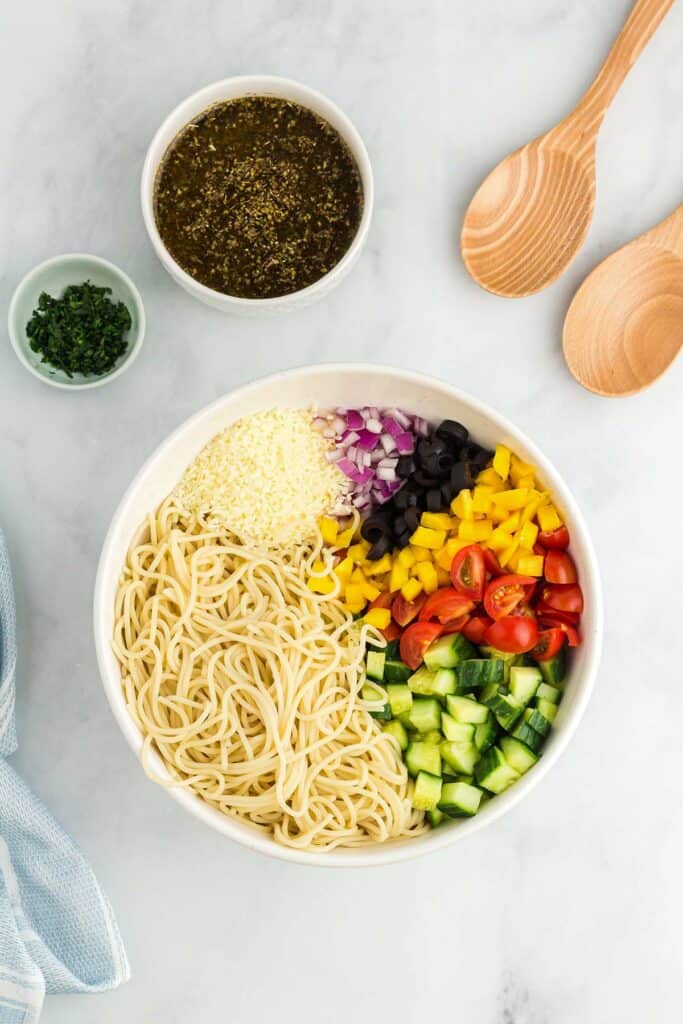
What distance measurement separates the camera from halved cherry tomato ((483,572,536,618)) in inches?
92.8

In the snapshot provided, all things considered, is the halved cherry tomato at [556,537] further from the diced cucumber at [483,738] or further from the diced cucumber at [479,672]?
the diced cucumber at [483,738]

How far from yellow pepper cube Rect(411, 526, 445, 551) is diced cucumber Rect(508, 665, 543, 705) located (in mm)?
327

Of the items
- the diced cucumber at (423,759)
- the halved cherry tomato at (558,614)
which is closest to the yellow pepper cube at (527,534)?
the halved cherry tomato at (558,614)

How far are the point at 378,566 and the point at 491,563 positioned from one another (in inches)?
10.0

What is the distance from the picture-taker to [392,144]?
9.02 ft

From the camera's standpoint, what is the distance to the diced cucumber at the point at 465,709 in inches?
93.0

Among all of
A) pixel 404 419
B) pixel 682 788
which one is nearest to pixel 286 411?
pixel 404 419

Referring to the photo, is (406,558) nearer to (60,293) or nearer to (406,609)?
(406,609)

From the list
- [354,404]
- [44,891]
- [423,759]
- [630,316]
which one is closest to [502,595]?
[423,759]

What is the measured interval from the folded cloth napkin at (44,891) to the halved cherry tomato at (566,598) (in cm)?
127

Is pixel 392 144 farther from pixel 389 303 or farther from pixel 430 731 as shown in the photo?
pixel 430 731

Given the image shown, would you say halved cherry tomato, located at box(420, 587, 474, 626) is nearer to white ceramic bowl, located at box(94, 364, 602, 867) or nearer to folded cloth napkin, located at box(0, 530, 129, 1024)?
white ceramic bowl, located at box(94, 364, 602, 867)

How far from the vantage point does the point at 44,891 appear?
8.56ft

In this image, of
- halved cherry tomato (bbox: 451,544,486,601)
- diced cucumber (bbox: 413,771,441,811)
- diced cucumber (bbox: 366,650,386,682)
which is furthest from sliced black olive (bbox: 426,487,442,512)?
diced cucumber (bbox: 413,771,441,811)
